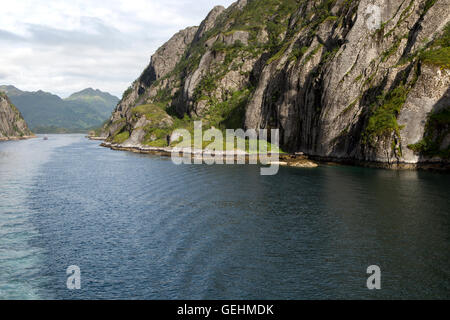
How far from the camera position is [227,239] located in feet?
118

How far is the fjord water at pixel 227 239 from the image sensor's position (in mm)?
→ 25531

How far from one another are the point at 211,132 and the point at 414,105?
9312 centimetres

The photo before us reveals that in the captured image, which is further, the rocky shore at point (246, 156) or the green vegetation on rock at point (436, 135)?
the rocky shore at point (246, 156)

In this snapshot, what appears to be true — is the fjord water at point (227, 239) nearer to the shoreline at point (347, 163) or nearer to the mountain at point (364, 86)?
the shoreline at point (347, 163)

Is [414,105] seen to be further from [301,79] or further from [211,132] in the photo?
[211,132]

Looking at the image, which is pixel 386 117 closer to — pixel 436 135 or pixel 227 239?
pixel 436 135

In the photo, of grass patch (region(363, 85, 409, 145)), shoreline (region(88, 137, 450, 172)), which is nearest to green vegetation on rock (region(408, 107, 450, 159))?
shoreline (region(88, 137, 450, 172))

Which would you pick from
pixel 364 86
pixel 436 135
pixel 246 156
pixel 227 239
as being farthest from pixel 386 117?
pixel 227 239

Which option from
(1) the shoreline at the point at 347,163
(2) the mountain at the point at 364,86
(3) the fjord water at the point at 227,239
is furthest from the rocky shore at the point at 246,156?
(3) the fjord water at the point at 227,239

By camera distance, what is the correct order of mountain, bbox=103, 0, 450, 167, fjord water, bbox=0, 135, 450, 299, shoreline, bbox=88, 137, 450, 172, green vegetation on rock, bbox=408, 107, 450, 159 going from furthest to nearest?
mountain, bbox=103, 0, 450, 167
shoreline, bbox=88, 137, 450, 172
green vegetation on rock, bbox=408, 107, 450, 159
fjord water, bbox=0, 135, 450, 299

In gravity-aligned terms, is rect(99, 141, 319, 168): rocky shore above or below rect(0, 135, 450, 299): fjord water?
above

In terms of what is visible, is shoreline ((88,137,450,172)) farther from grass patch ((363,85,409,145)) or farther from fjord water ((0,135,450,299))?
fjord water ((0,135,450,299))

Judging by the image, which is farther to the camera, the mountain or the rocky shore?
the rocky shore

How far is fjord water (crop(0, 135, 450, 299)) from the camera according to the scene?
1005 inches
